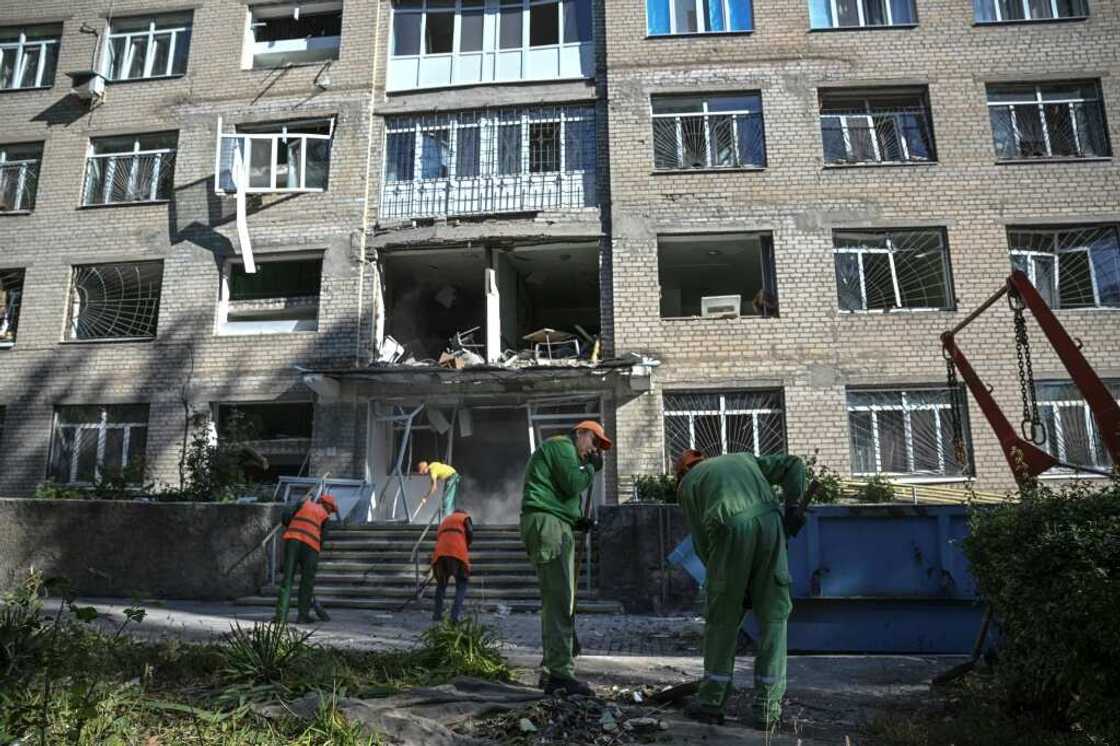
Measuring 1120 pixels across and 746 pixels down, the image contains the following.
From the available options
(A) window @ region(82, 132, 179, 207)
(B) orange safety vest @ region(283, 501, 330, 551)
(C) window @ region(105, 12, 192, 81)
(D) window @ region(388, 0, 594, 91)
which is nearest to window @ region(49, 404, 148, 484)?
(A) window @ region(82, 132, 179, 207)

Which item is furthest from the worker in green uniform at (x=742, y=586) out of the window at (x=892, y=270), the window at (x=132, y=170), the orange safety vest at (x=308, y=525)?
the window at (x=132, y=170)

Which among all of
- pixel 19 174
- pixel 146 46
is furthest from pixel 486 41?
pixel 19 174

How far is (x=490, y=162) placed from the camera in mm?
15883

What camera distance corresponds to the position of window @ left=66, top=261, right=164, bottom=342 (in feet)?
53.6

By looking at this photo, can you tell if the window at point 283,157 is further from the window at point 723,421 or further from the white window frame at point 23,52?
the window at point 723,421

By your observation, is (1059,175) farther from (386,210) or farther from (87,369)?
(87,369)

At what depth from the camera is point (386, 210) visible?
16.0 metres

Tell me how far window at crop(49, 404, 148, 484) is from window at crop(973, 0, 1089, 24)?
A: 17.7m

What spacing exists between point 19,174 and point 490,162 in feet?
34.1

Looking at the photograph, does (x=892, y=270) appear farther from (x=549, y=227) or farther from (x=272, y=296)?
(x=272, y=296)

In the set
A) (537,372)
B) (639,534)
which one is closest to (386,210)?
(537,372)

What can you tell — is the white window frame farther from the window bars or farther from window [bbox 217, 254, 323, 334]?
the window bars

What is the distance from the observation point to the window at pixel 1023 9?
1541 cm

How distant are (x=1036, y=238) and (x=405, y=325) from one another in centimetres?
1207
